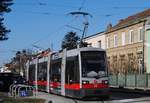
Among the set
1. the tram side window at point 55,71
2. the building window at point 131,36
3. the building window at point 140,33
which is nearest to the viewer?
the tram side window at point 55,71

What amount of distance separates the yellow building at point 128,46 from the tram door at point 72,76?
112 ft

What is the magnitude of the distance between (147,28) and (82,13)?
1016 inches

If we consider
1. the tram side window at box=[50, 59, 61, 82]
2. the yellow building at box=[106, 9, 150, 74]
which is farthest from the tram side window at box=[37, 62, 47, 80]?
the yellow building at box=[106, 9, 150, 74]

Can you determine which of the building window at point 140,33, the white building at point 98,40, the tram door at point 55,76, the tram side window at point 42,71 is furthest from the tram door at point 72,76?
the white building at point 98,40

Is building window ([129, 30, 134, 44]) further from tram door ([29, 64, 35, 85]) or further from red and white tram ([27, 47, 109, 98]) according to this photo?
red and white tram ([27, 47, 109, 98])

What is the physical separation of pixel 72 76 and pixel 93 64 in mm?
1986

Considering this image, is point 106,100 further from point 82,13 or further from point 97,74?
point 82,13

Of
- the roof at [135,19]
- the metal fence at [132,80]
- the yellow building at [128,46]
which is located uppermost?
the roof at [135,19]

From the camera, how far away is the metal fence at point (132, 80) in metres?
57.7

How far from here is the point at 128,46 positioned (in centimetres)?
7088

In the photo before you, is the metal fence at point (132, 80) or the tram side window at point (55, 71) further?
the metal fence at point (132, 80)

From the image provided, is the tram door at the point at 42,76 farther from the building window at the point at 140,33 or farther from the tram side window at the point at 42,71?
the building window at the point at 140,33

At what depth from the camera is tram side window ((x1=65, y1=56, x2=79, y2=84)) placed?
29422 mm

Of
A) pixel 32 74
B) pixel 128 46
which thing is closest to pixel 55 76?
pixel 32 74
